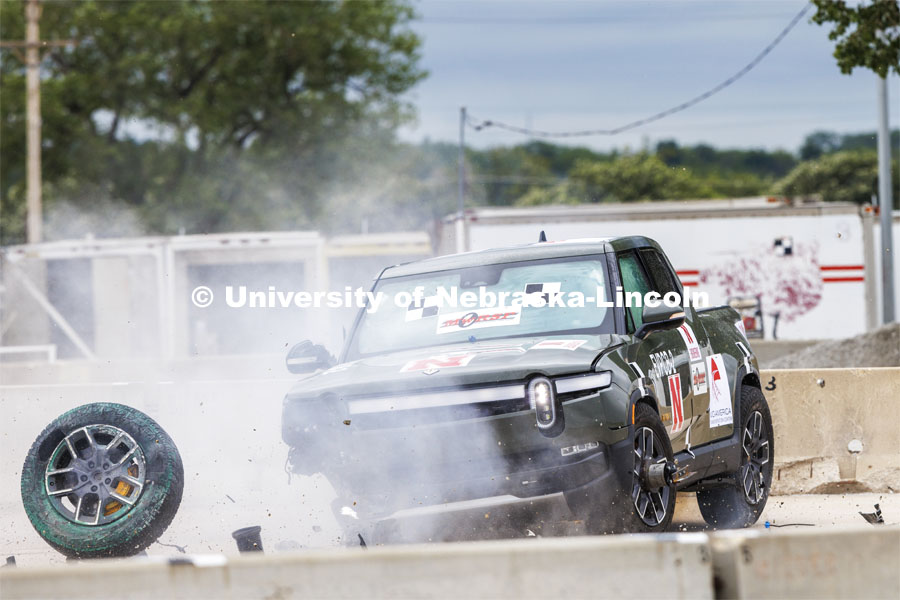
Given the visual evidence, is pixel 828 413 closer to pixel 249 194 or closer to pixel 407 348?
pixel 407 348

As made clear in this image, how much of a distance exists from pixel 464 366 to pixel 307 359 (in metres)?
1.48

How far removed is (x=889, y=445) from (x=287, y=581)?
7.64 meters

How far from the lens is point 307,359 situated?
7562 mm

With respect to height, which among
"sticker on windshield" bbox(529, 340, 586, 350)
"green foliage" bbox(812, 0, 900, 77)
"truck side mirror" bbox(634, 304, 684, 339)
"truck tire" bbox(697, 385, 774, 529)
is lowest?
"truck tire" bbox(697, 385, 774, 529)

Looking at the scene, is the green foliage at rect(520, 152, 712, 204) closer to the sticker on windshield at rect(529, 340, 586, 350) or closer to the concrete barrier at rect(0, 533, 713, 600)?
the sticker on windshield at rect(529, 340, 586, 350)

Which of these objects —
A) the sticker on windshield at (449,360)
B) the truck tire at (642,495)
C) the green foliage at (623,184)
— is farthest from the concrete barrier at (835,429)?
the green foliage at (623,184)

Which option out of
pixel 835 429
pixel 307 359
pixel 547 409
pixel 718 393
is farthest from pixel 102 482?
pixel 835 429

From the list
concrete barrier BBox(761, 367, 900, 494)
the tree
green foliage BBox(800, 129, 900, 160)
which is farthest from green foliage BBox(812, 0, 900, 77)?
green foliage BBox(800, 129, 900, 160)

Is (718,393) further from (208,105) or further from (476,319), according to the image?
(208,105)

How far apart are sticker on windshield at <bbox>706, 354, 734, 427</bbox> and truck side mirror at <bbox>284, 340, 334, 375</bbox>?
2.55m

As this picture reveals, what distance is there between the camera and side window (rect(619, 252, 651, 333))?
23.9 feet

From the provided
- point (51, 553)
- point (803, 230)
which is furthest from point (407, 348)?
point (803, 230)

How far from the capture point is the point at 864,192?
8788 centimetres

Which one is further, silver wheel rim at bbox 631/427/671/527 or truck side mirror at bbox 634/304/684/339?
truck side mirror at bbox 634/304/684/339
